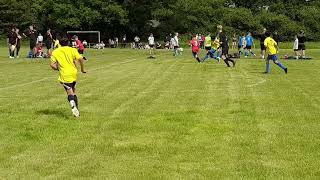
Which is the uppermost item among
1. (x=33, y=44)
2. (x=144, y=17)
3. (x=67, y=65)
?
(x=144, y=17)

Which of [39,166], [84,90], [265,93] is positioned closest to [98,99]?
[84,90]

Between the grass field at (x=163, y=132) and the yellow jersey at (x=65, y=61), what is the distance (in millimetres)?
852

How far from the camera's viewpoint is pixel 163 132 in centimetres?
1018

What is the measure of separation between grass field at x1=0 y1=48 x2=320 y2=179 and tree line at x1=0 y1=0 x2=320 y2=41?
6097 centimetres

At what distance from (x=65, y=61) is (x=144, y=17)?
236 feet

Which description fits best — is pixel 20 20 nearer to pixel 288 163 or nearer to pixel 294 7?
pixel 294 7

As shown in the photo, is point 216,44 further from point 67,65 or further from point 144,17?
point 144,17

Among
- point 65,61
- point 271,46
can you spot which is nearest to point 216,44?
point 271,46

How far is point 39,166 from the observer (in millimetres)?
7707

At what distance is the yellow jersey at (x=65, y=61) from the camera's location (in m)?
11.8

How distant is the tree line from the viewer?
257ft

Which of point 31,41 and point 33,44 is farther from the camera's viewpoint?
point 33,44

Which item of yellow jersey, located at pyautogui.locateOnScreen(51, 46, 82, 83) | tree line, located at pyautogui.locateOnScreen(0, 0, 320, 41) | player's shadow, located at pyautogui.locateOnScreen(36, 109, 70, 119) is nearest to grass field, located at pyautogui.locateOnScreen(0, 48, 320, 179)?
player's shadow, located at pyautogui.locateOnScreen(36, 109, 70, 119)

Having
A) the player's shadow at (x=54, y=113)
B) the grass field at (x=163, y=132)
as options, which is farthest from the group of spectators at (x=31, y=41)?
the player's shadow at (x=54, y=113)
